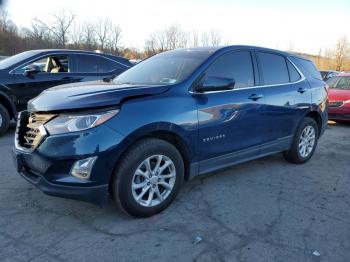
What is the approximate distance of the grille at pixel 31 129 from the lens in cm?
319

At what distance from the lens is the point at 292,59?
5.34 meters

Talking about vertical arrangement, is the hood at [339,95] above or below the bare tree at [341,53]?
below

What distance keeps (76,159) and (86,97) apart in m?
0.58

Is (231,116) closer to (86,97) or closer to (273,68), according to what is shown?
(273,68)

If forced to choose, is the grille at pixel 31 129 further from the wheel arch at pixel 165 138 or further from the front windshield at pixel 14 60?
the front windshield at pixel 14 60

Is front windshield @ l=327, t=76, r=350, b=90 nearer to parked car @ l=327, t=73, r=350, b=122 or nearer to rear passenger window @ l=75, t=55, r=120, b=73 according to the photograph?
parked car @ l=327, t=73, r=350, b=122

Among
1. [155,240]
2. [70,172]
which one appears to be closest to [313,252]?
[155,240]

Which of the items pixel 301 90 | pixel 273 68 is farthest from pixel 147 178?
pixel 301 90

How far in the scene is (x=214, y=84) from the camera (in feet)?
12.2

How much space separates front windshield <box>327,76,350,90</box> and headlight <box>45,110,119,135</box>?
30.5 feet

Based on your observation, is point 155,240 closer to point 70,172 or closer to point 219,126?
point 70,172

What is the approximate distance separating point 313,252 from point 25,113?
3.08m

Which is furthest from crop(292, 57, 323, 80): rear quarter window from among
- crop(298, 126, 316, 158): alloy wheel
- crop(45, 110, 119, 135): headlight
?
crop(45, 110, 119, 135): headlight

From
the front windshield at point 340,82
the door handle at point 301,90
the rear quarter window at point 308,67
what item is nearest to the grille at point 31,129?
the door handle at point 301,90
